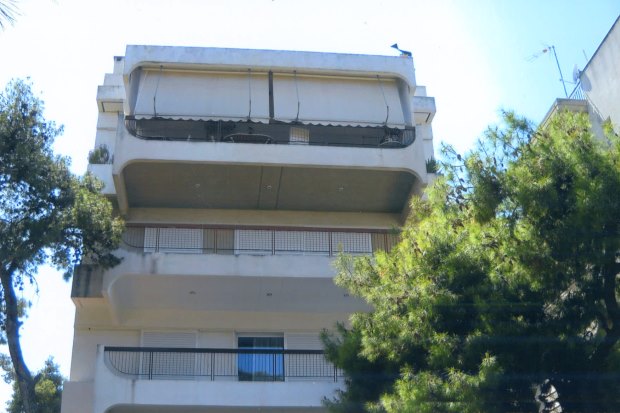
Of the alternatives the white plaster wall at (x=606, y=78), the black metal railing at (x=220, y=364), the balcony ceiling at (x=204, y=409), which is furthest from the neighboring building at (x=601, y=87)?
the balcony ceiling at (x=204, y=409)

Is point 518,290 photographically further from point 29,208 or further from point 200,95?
point 200,95

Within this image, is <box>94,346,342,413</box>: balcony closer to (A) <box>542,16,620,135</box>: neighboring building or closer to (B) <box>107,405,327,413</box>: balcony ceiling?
(B) <box>107,405,327,413</box>: balcony ceiling

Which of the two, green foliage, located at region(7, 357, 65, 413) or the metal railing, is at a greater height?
the metal railing

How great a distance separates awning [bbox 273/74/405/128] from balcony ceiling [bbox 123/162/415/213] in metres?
1.60

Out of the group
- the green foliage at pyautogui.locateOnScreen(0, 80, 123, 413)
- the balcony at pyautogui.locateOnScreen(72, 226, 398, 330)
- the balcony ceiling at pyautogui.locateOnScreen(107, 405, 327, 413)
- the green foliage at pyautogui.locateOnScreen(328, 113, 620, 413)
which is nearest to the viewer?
the green foliage at pyautogui.locateOnScreen(328, 113, 620, 413)

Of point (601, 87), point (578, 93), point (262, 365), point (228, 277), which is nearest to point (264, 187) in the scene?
point (228, 277)

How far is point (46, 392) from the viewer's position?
74.7 feet

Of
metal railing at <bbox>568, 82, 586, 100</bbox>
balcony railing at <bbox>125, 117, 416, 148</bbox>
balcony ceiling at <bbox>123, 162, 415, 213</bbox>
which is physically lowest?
balcony ceiling at <bbox>123, 162, 415, 213</bbox>

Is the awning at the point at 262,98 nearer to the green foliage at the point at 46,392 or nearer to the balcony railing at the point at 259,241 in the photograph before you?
the balcony railing at the point at 259,241

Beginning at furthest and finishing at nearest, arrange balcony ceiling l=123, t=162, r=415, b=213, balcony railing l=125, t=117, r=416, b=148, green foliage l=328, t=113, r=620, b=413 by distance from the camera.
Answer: balcony railing l=125, t=117, r=416, b=148, balcony ceiling l=123, t=162, r=415, b=213, green foliage l=328, t=113, r=620, b=413

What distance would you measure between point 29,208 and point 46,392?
24.1 feet

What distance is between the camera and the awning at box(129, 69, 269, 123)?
72.7ft

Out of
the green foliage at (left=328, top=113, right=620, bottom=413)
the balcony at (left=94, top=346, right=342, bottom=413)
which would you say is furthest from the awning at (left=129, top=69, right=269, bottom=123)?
the green foliage at (left=328, top=113, right=620, bottom=413)

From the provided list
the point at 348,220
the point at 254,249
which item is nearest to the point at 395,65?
the point at 348,220
